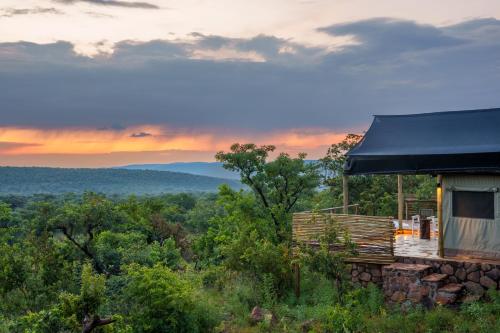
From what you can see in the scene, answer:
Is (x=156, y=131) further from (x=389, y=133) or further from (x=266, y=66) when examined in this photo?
(x=389, y=133)

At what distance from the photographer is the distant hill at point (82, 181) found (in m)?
104

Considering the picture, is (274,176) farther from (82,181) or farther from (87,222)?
(82,181)

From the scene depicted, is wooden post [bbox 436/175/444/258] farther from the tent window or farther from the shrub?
the shrub

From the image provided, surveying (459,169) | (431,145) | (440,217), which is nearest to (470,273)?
(440,217)

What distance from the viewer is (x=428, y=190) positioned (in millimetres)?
24406

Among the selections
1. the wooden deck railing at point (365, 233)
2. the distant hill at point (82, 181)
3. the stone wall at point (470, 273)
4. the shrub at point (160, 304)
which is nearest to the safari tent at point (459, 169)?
the stone wall at point (470, 273)

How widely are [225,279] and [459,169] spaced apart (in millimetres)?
9523

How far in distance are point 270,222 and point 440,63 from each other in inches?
685

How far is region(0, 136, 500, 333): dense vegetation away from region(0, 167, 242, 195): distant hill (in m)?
83.3

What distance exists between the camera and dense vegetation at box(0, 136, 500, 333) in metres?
12.4

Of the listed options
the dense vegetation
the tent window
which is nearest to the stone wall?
the dense vegetation

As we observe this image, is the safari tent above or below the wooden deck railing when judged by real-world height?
above

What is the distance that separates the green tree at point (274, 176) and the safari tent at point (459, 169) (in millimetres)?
5759

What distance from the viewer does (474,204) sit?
14109mm
